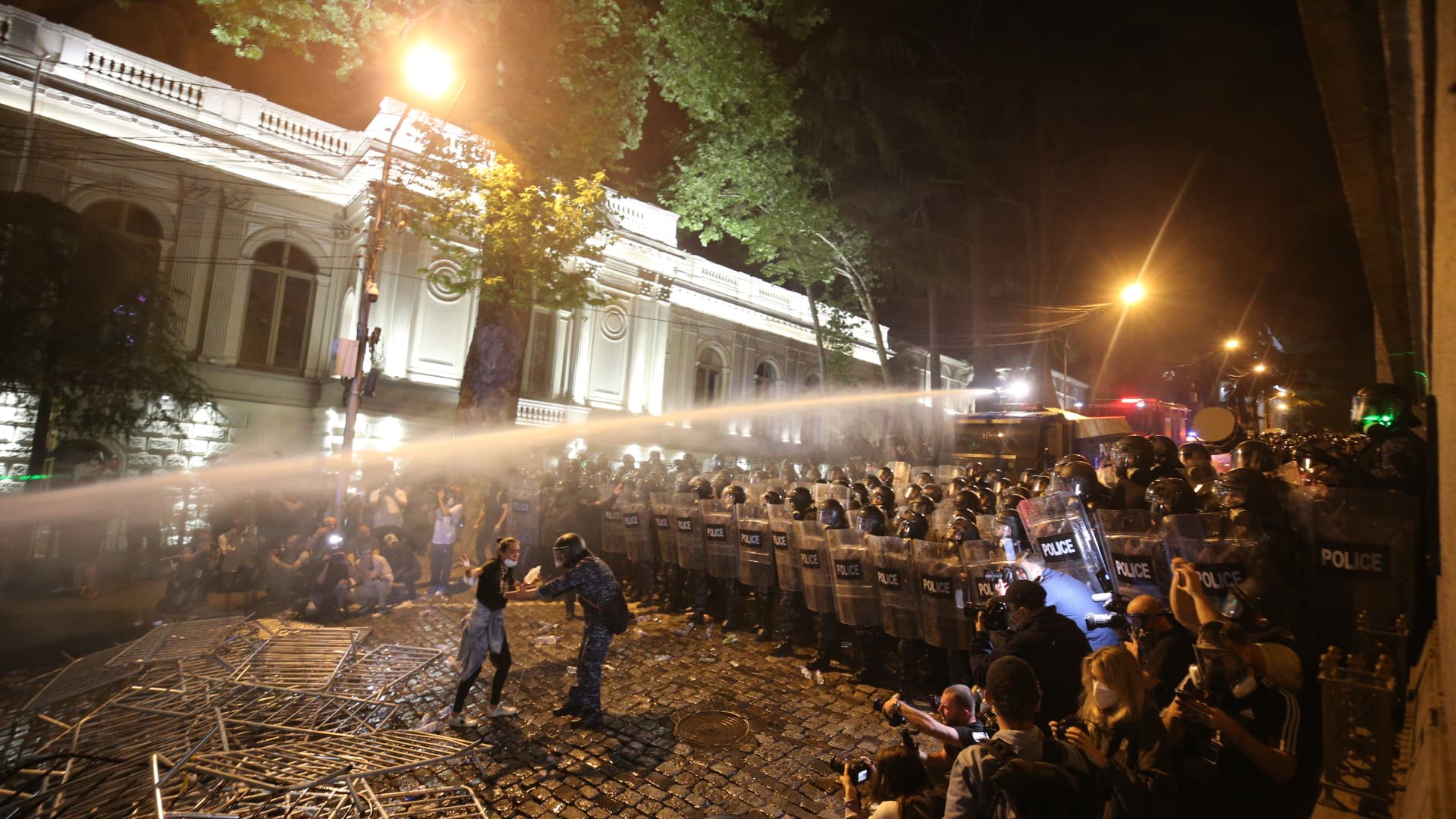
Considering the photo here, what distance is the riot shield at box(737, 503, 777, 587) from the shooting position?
858 centimetres

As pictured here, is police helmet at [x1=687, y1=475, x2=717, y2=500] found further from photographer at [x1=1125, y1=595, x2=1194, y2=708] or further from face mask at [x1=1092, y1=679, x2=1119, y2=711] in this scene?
face mask at [x1=1092, y1=679, x2=1119, y2=711]

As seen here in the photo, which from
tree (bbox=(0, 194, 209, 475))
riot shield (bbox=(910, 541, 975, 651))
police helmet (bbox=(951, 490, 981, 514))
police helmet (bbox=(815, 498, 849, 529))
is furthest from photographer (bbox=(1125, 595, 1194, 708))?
tree (bbox=(0, 194, 209, 475))

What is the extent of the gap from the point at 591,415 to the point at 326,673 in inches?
704

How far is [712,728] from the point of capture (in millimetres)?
5980

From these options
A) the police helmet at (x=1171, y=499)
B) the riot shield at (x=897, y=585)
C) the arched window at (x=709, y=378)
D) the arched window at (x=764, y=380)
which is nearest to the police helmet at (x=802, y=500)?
the riot shield at (x=897, y=585)

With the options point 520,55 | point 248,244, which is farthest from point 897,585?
point 248,244

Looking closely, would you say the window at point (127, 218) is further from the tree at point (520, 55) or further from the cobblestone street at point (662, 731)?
the cobblestone street at point (662, 731)

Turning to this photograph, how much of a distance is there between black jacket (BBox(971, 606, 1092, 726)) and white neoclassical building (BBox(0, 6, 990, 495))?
35.3 ft

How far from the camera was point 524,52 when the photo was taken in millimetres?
12406

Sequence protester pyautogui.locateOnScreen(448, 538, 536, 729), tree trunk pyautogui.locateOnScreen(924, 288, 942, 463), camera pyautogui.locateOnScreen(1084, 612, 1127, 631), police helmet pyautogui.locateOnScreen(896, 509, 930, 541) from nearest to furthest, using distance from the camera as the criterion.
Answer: camera pyautogui.locateOnScreen(1084, 612, 1127, 631), protester pyautogui.locateOnScreen(448, 538, 536, 729), police helmet pyautogui.locateOnScreen(896, 509, 930, 541), tree trunk pyautogui.locateOnScreen(924, 288, 942, 463)

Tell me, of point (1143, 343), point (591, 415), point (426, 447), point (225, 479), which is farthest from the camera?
point (1143, 343)

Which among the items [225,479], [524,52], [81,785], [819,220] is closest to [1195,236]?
[819,220]

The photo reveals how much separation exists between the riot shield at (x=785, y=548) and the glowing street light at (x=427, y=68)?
924cm

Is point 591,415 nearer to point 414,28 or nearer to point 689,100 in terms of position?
point 689,100
